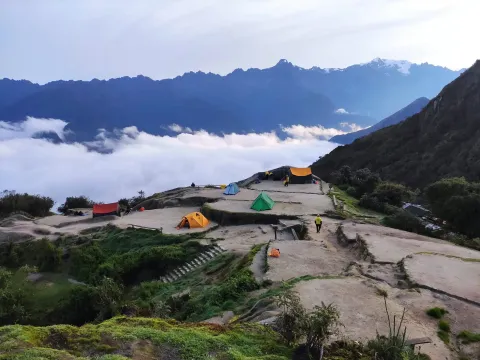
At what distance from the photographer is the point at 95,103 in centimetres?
18825

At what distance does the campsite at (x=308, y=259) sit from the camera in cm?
1058

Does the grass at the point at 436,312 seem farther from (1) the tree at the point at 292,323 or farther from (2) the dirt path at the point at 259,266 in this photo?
(2) the dirt path at the point at 259,266

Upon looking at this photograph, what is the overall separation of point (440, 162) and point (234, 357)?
56.5 m

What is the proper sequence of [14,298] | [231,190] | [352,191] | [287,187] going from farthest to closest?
[287,187] → [352,191] → [231,190] → [14,298]


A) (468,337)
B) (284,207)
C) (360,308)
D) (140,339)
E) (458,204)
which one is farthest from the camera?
(284,207)

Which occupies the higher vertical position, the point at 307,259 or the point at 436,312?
the point at 307,259

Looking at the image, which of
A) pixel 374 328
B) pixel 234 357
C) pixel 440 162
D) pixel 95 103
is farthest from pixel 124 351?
pixel 95 103

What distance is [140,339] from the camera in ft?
24.2

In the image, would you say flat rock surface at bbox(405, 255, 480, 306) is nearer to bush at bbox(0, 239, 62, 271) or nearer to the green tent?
the green tent

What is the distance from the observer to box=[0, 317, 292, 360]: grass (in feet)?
21.3

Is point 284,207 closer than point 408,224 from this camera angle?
No

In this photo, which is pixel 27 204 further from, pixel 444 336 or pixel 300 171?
pixel 444 336

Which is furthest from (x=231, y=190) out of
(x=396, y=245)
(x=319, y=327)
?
(x=319, y=327)

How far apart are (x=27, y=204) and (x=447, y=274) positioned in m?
44.4
